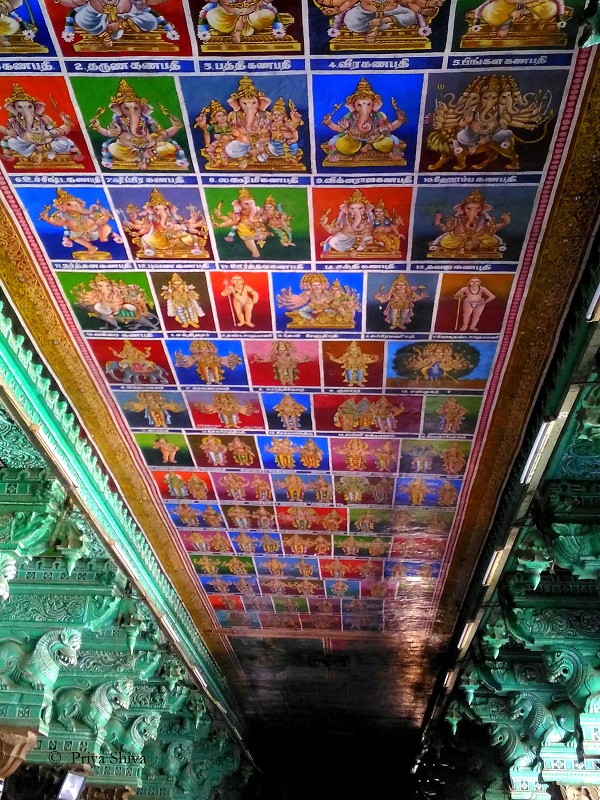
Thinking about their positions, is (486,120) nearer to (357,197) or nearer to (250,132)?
(357,197)

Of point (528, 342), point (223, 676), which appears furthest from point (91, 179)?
point (223, 676)

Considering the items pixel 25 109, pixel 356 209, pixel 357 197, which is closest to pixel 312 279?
pixel 356 209

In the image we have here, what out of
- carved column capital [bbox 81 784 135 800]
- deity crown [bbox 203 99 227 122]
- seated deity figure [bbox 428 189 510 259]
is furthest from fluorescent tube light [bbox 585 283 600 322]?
carved column capital [bbox 81 784 135 800]

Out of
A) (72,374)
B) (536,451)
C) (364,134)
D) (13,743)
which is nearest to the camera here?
(364,134)

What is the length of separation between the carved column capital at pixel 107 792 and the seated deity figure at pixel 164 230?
31.8ft

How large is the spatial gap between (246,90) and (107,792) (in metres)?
11.4

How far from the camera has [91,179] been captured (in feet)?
17.1

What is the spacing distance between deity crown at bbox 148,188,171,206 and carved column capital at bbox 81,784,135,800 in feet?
33.6

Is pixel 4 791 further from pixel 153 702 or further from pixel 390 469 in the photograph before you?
pixel 390 469

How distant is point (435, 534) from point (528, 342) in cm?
448

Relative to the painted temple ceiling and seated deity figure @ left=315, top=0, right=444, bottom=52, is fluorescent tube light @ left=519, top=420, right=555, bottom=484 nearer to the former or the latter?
the painted temple ceiling

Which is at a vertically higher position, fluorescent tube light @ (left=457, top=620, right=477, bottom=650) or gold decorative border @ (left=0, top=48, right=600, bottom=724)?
gold decorative border @ (left=0, top=48, right=600, bottom=724)

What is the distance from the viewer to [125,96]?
4.63 metres

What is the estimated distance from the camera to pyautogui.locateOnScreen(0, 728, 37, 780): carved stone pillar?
7297 mm
